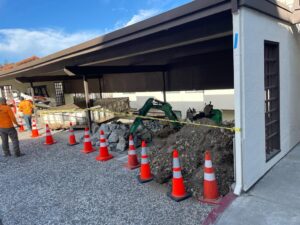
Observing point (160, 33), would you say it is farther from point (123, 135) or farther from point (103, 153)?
point (123, 135)

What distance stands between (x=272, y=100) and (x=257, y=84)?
106 cm

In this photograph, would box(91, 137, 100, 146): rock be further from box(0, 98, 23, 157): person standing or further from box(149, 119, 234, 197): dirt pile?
box(149, 119, 234, 197): dirt pile

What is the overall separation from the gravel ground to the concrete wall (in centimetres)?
117

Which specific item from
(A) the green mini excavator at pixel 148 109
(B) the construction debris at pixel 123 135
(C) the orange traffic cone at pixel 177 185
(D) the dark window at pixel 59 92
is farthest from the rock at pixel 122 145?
(D) the dark window at pixel 59 92

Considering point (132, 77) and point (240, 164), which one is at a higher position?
point (132, 77)

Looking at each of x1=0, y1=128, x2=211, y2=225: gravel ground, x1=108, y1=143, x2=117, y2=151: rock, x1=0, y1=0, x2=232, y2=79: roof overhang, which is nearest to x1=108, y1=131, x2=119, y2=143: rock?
x1=108, y1=143, x2=117, y2=151: rock

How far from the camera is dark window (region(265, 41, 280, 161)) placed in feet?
15.3

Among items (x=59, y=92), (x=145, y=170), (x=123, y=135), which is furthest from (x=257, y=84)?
(x=59, y=92)

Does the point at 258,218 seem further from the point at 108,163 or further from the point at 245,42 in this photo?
the point at 108,163

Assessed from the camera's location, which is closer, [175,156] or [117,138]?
[175,156]

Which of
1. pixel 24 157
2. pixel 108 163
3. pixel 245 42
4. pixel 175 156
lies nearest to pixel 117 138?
pixel 108 163

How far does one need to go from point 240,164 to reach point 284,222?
37.7 inches

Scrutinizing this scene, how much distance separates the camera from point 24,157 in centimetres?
723

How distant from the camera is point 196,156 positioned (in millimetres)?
4773
